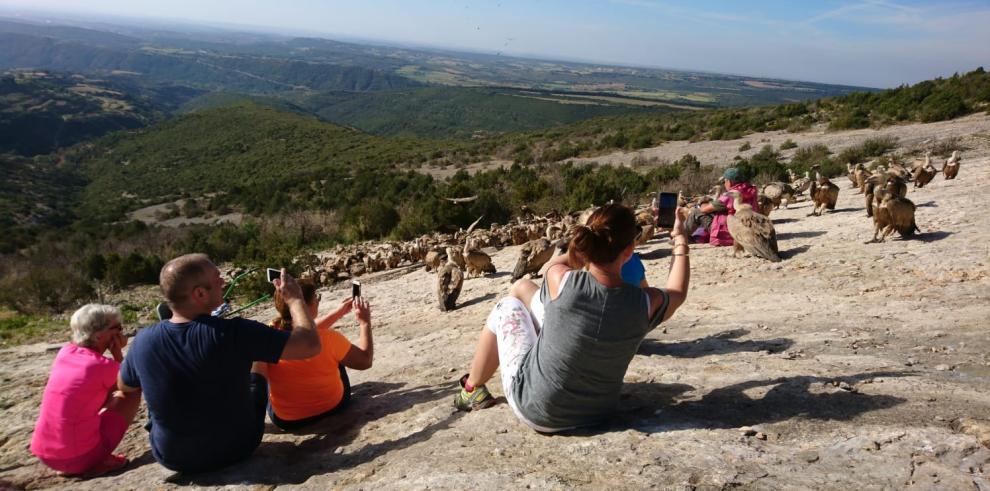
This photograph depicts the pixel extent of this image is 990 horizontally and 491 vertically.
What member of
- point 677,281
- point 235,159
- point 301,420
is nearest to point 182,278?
point 301,420

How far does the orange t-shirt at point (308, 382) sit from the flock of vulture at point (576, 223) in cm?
217

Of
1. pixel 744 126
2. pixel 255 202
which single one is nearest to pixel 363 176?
pixel 255 202

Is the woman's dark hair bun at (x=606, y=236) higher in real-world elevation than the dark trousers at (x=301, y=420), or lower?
higher

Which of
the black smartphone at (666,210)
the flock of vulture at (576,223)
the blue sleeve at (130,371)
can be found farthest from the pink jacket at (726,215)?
the blue sleeve at (130,371)

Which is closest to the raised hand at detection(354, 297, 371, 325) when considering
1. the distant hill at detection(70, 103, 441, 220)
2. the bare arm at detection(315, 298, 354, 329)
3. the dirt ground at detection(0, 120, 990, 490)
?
the bare arm at detection(315, 298, 354, 329)

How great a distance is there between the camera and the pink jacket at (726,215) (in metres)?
7.57

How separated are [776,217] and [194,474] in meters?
9.31

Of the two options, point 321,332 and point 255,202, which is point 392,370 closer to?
point 321,332

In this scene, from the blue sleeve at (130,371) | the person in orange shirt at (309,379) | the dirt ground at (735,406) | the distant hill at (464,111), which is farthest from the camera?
the distant hill at (464,111)

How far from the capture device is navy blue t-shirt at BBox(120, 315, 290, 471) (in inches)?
118

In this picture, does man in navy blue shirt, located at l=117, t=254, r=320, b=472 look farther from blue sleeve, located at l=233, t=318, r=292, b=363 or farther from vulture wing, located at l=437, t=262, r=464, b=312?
vulture wing, located at l=437, t=262, r=464, b=312

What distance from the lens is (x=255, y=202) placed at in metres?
34.1

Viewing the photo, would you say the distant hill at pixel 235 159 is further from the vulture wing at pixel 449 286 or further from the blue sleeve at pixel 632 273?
the blue sleeve at pixel 632 273

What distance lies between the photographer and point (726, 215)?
774 centimetres
